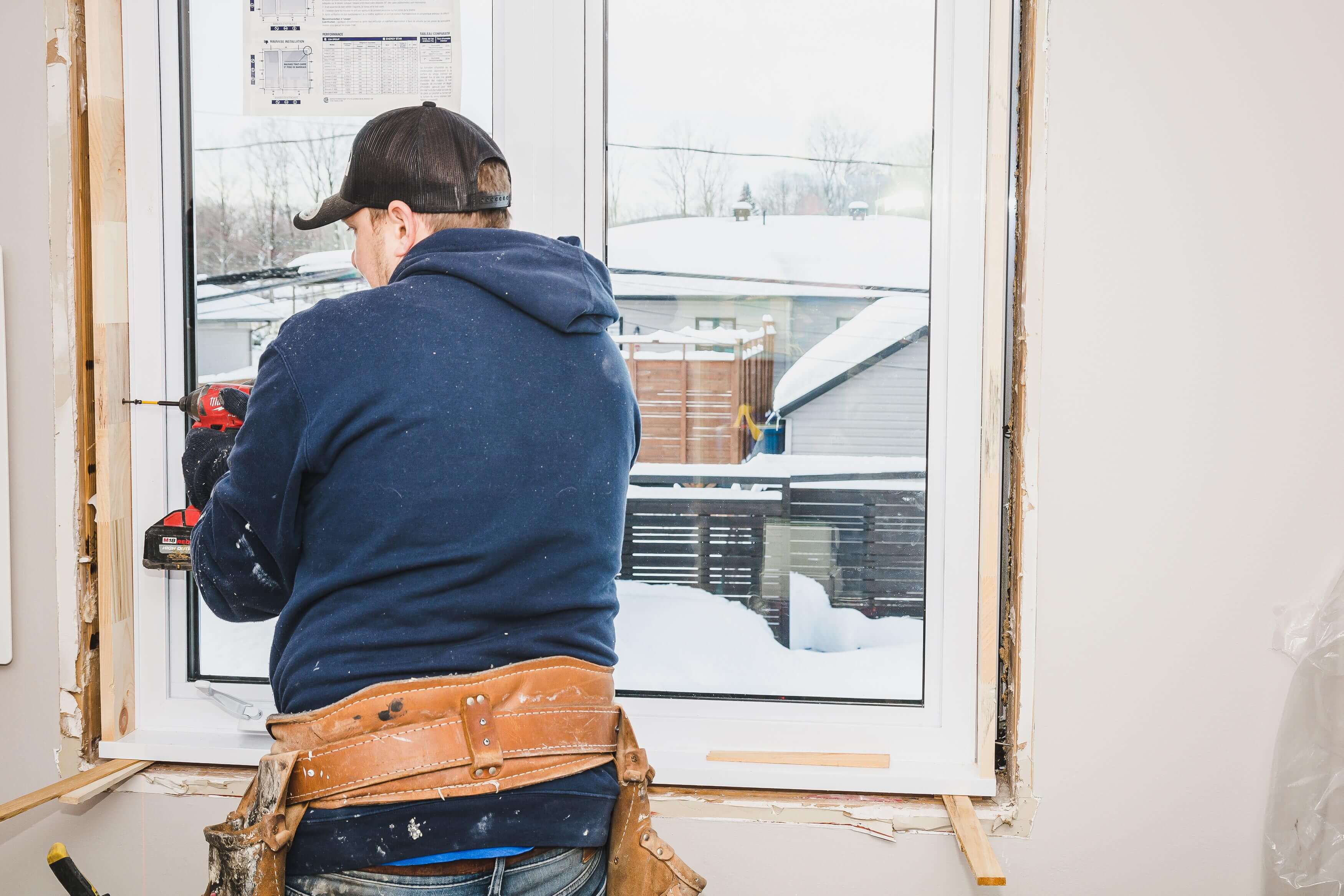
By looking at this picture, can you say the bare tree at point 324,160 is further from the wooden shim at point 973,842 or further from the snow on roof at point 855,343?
the wooden shim at point 973,842

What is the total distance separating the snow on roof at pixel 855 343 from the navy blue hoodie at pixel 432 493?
2.34 feet

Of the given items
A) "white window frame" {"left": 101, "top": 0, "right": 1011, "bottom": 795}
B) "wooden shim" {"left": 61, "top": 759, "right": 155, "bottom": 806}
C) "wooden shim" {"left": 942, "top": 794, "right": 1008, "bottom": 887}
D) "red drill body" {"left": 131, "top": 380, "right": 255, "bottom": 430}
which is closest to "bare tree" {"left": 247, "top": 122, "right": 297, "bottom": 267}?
"white window frame" {"left": 101, "top": 0, "right": 1011, "bottom": 795}

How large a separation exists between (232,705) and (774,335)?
1240 mm

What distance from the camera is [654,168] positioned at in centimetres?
166

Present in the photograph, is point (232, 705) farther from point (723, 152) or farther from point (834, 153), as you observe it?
point (834, 153)

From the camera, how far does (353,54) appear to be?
1.66m

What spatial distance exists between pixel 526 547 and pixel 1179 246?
118 cm

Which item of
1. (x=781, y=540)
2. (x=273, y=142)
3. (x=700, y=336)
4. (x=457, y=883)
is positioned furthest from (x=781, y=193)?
(x=457, y=883)

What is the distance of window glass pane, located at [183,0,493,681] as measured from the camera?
5.46ft

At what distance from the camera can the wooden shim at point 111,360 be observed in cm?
166

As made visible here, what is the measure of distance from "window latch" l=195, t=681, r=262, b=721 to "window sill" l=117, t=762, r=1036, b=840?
0.14 meters

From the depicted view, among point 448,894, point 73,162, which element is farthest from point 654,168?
point 448,894

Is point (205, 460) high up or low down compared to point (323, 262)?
down

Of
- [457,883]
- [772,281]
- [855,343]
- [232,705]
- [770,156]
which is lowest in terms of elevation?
[232,705]
